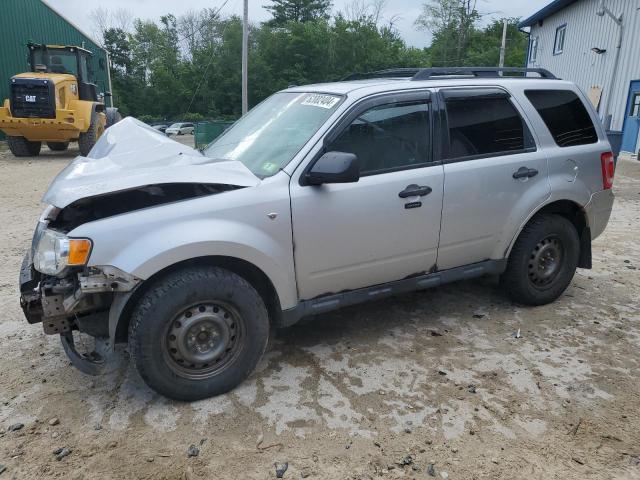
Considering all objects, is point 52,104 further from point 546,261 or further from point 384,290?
point 546,261

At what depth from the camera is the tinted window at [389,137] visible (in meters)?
3.46

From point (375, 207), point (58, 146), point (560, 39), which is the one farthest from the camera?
point (560, 39)

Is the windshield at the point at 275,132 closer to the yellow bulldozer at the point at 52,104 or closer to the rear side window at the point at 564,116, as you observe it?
the rear side window at the point at 564,116

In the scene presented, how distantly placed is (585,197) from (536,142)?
27.6 inches

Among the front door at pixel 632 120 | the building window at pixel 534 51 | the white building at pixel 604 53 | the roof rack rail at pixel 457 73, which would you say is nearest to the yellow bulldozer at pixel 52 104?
the roof rack rail at pixel 457 73

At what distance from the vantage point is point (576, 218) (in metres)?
4.49

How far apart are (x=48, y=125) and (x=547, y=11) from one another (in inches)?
842

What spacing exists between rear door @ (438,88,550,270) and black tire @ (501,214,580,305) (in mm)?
202

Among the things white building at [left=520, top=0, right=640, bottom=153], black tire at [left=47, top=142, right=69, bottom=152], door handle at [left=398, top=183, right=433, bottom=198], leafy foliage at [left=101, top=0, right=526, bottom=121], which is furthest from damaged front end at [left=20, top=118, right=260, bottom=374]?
leafy foliage at [left=101, top=0, right=526, bottom=121]

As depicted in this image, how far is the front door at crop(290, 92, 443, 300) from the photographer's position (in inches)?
128

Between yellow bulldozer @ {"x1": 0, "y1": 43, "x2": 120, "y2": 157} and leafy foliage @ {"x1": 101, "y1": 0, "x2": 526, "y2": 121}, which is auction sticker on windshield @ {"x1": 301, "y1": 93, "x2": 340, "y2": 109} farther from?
leafy foliage @ {"x1": 101, "y1": 0, "x2": 526, "y2": 121}

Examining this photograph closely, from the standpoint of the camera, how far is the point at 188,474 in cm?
252

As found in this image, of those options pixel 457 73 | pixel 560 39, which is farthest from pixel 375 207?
pixel 560 39

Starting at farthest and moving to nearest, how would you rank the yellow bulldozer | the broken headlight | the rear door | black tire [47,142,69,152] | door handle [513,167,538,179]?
black tire [47,142,69,152], the yellow bulldozer, door handle [513,167,538,179], the rear door, the broken headlight
